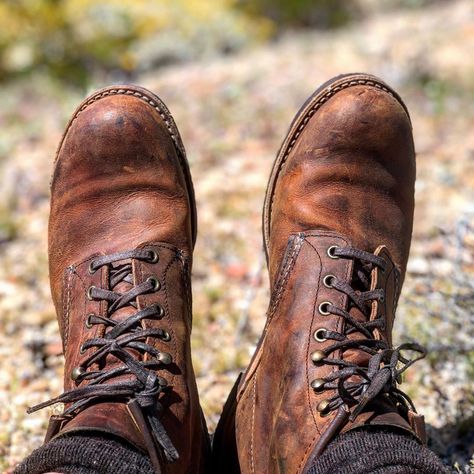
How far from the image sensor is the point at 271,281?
185cm

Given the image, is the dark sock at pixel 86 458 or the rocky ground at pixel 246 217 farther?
the rocky ground at pixel 246 217

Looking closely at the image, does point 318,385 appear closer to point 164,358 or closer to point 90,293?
point 164,358

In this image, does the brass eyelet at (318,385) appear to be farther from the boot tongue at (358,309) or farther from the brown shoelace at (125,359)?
the brown shoelace at (125,359)

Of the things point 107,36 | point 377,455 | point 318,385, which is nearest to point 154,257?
point 318,385

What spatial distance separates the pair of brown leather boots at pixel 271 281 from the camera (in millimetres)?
1486

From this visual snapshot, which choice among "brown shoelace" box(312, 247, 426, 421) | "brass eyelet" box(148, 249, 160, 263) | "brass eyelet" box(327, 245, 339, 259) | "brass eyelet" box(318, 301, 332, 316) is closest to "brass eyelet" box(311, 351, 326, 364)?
"brown shoelace" box(312, 247, 426, 421)

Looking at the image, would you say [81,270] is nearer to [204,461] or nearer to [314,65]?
[204,461]

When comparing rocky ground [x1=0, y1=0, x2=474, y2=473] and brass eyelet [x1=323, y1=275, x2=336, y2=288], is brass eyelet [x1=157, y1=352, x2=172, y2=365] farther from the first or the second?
rocky ground [x1=0, y1=0, x2=474, y2=473]

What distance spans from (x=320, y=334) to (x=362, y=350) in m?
0.10

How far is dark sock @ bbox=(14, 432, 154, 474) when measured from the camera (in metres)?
1.32

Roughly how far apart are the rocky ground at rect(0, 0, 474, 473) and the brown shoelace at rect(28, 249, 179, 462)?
54cm

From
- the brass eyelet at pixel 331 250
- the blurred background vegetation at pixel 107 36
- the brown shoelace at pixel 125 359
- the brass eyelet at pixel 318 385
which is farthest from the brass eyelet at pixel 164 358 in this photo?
the blurred background vegetation at pixel 107 36

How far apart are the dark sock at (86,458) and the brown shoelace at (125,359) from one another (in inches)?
3.0

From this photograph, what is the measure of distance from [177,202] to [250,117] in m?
2.61
